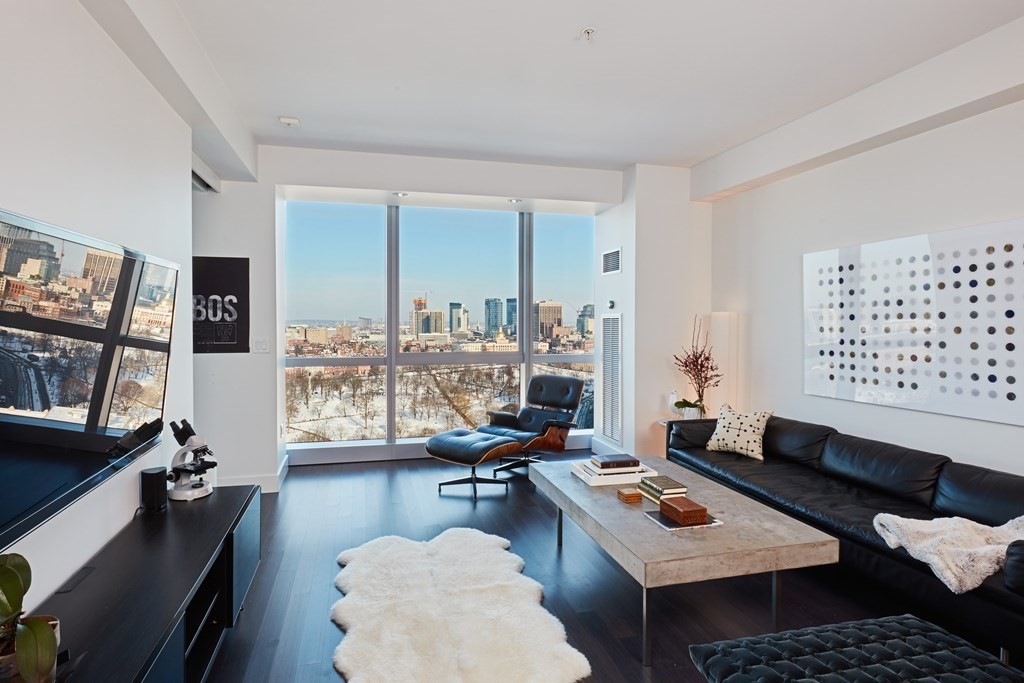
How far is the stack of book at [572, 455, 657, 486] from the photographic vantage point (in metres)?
3.18

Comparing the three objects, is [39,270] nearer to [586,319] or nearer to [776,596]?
[776,596]

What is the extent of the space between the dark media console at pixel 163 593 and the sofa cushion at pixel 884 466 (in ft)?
11.1

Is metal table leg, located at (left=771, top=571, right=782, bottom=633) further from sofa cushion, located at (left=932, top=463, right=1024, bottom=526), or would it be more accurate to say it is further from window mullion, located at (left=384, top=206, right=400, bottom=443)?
window mullion, located at (left=384, top=206, right=400, bottom=443)

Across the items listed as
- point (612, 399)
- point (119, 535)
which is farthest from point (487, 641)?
point (612, 399)

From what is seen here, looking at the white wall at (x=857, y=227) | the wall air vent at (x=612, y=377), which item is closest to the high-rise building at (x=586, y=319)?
the wall air vent at (x=612, y=377)

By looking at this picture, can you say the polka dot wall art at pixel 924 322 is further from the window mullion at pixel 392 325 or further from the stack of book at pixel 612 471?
the window mullion at pixel 392 325

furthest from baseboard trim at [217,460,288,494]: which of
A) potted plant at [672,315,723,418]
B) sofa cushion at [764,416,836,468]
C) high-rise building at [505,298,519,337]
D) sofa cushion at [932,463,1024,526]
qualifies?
sofa cushion at [932,463,1024,526]

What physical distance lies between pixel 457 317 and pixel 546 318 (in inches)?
38.8

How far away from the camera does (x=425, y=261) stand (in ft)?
18.7

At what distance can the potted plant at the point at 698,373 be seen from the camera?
4910 mm

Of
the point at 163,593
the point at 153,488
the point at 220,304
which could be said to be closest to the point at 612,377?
the point at 220,304

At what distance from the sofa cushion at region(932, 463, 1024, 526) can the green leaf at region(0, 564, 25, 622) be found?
11.6ft

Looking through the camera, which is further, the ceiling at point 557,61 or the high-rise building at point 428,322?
the high-rise building at point 428,322

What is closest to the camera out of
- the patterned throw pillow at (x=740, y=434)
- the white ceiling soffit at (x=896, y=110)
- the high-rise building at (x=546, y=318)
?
the white ceiling soffit at (x=896, y=110)
